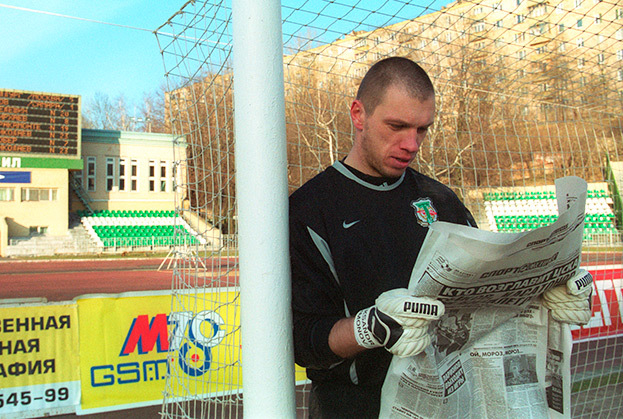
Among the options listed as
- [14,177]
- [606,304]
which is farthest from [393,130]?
[14,177]

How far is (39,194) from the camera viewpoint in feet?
95.2

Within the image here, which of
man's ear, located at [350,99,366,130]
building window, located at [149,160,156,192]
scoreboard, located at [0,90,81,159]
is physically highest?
scoreboard, located at [0,90,81,159]

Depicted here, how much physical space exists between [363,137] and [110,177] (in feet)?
115

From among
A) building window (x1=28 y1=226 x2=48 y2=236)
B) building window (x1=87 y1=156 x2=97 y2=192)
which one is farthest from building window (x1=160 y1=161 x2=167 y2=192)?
building window (x1=28 y1=226 x2=48 y2=236)

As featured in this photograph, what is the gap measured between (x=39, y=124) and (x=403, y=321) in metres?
30.5

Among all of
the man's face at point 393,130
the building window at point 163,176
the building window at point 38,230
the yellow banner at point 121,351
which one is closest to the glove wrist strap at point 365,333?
the man's face at point 393,130

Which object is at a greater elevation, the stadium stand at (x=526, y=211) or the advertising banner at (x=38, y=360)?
the stadium stand at (x=526, y=211)

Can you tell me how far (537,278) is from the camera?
5.19 ft

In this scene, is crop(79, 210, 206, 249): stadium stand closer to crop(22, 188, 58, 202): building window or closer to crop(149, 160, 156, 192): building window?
crop(22, 188, 58, 202): building window

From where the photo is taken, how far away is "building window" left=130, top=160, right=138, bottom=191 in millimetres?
34469

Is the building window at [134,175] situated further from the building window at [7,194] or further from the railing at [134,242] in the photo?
the building window at [7,194]

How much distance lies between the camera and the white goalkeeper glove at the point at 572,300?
A: 5.38 ft

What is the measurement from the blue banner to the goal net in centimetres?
2783

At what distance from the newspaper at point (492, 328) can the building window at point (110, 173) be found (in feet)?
115
